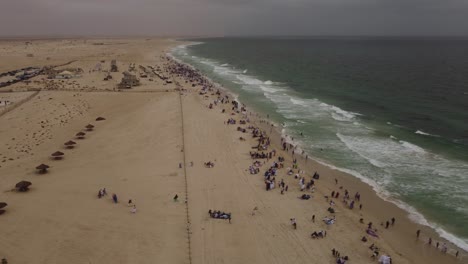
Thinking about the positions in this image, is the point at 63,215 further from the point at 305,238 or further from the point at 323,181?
the point at 323,181

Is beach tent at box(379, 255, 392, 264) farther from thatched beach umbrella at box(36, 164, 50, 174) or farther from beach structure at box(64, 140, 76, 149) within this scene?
beach structure at box(64, 140, 76, 149)

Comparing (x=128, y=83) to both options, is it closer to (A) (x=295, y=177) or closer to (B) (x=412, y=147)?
(A) (x=295, y=177)

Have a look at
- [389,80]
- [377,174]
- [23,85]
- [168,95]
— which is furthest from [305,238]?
[389,80]

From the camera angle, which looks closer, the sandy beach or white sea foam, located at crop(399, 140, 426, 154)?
the sandy beach

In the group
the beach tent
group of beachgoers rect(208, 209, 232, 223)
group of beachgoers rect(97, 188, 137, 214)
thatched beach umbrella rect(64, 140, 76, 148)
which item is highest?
thatched beach umbrella rect(64, 140, 76, 148)

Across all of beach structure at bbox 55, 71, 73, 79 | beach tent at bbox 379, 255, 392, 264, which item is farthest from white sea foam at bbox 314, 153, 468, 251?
beach structure at bbox 55, 71, 73, 79

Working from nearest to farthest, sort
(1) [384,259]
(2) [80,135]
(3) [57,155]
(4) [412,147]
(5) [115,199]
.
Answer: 1. (1) [384,259]
2. (5) [115,199]
3. (3) [57,155]
4. (2) [80,135]
5. (4) [412,147]

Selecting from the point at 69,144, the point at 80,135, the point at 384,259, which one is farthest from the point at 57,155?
the point at 384,259

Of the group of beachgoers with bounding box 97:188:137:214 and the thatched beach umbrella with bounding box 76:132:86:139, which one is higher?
the thatched beach umbrella with bounding box 76:132:86:139

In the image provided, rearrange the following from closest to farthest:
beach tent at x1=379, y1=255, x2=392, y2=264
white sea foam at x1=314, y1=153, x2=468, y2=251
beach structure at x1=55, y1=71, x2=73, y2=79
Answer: beach tent at x1=379, y1=255, x2=392, y2=264
white sea foam at x1=314, y1=153, x2=468, y2=251
beach structure at x1=55, y1=71, x2=73, y2=79
